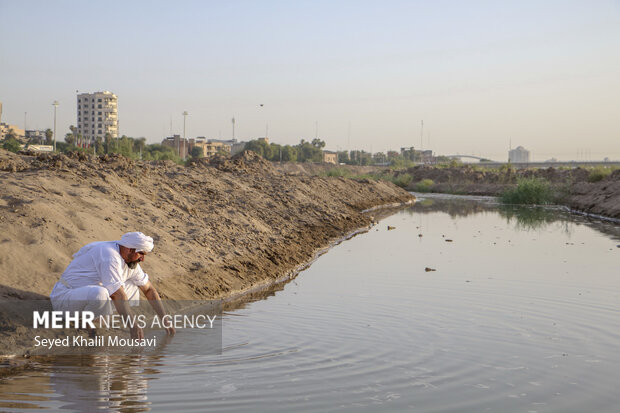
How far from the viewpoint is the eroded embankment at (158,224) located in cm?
840

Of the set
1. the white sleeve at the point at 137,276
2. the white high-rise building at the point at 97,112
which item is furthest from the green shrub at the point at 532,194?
the white high-rise building at the point at 97,112

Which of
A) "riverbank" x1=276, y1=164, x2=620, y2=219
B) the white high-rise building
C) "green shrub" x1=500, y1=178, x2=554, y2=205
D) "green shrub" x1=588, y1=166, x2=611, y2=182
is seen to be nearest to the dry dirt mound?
"riverbank" x1=276, y1=164, x2=620, y2=219

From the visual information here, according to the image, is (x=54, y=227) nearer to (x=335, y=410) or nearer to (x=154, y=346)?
(x=154, y=346)

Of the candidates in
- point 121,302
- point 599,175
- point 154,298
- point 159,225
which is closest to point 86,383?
point 121,302

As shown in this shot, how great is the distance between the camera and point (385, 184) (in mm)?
49062

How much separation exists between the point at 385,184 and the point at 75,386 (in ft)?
145

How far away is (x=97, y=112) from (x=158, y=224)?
183 metres

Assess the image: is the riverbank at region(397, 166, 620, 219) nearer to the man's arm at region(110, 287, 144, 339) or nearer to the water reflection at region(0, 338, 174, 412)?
the man's arm at region(110, 287, 144, 339)

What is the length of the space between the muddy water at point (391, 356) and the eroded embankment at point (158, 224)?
1099 millimetres

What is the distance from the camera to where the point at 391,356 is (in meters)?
6.96

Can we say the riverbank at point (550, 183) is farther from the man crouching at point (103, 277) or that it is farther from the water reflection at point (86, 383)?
the water reflection at point (86, 383)

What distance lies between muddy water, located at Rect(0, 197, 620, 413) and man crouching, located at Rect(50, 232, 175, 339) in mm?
552

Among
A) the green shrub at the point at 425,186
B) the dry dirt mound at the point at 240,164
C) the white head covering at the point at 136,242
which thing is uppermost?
the dry dirt mound at the point at 240,164

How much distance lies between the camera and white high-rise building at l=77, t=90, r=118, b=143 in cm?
18212
